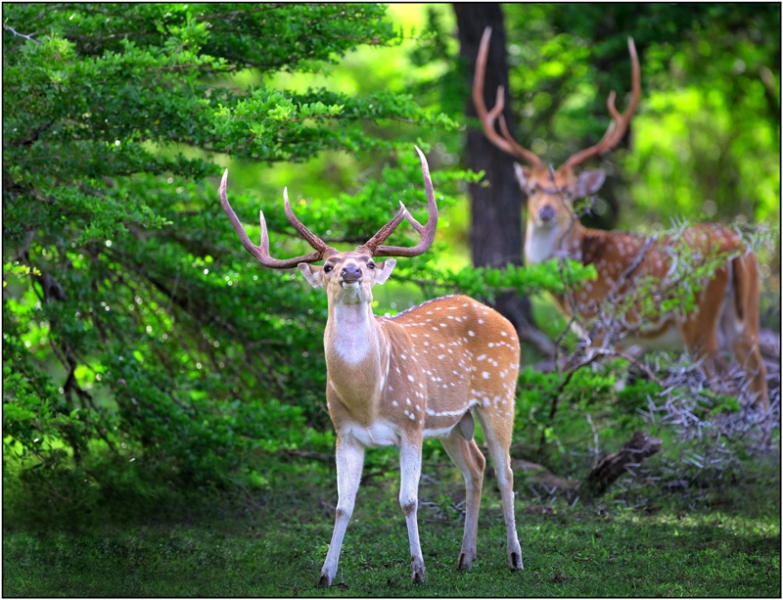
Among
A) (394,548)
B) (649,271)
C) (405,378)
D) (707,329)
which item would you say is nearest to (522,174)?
(649,271)

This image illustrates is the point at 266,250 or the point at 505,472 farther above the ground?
the point at 266,250

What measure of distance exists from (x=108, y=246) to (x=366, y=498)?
9.55ft

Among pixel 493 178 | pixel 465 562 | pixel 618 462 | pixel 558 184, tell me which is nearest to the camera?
pixel 465 562

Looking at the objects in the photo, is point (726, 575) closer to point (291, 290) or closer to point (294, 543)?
point (294, 543)

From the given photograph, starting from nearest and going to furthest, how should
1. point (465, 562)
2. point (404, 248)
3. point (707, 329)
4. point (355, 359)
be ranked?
1. point (355, 359)
2. point (404, 248)
3. point (465, 562)
4. point (707, 329)

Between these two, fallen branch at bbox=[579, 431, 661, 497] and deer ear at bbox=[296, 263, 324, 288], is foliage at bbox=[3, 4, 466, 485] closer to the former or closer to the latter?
deer ear at bbox=[296, 263, 324, 288]

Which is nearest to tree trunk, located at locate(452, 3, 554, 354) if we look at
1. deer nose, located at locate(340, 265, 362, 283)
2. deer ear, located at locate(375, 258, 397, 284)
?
deer ear, located at locate(375, 258, 397, 284)

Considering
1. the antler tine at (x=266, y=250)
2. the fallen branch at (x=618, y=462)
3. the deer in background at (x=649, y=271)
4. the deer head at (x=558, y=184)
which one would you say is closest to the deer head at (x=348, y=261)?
the antler tine at (x=266, y=250)

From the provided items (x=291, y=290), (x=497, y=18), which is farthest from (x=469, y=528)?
(x=497, y=18)

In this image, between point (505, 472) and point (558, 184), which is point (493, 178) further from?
point (505, 472)

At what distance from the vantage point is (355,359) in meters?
5.80

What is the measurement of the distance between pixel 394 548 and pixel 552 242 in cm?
475

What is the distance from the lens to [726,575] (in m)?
6.18

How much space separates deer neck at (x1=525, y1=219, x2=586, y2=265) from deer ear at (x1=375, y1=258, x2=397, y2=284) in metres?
4.92
